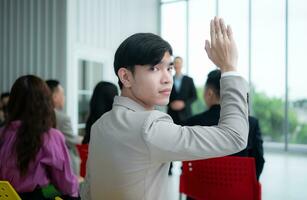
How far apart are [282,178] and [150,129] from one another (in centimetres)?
431

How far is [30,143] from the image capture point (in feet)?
6.04

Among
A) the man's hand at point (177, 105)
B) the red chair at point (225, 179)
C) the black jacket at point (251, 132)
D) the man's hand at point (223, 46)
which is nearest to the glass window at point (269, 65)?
the man's hand at point (177, 105)

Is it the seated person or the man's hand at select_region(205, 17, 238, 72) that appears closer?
the man's hand at select_region(205, 17, 238, 72)

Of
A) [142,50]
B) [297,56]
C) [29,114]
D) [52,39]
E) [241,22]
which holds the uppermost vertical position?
[241,22]

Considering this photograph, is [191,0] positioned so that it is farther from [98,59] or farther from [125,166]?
[125,166]

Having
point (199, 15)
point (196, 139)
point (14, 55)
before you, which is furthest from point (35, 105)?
point (199, 15)

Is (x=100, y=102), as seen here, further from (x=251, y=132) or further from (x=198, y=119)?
(x=251, y=132)

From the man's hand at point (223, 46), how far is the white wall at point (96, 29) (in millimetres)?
4627

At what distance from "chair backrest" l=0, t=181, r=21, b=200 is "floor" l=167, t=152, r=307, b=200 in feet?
6.71

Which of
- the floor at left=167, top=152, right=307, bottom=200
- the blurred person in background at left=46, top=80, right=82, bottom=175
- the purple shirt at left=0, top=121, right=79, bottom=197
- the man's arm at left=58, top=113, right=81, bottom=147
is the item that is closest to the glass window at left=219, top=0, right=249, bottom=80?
the floor at left=167, top=152, right=307, bottom=200

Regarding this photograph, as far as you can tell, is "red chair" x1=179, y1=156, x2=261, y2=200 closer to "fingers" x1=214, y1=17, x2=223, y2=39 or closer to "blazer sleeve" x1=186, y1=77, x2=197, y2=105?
"fingers" x1=214, y1=17, x2=223, y2=39

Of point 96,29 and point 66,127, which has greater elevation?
point 96,29

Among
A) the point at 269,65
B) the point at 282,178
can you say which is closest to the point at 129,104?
the point at 282,178

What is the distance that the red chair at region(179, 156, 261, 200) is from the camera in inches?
73.9
